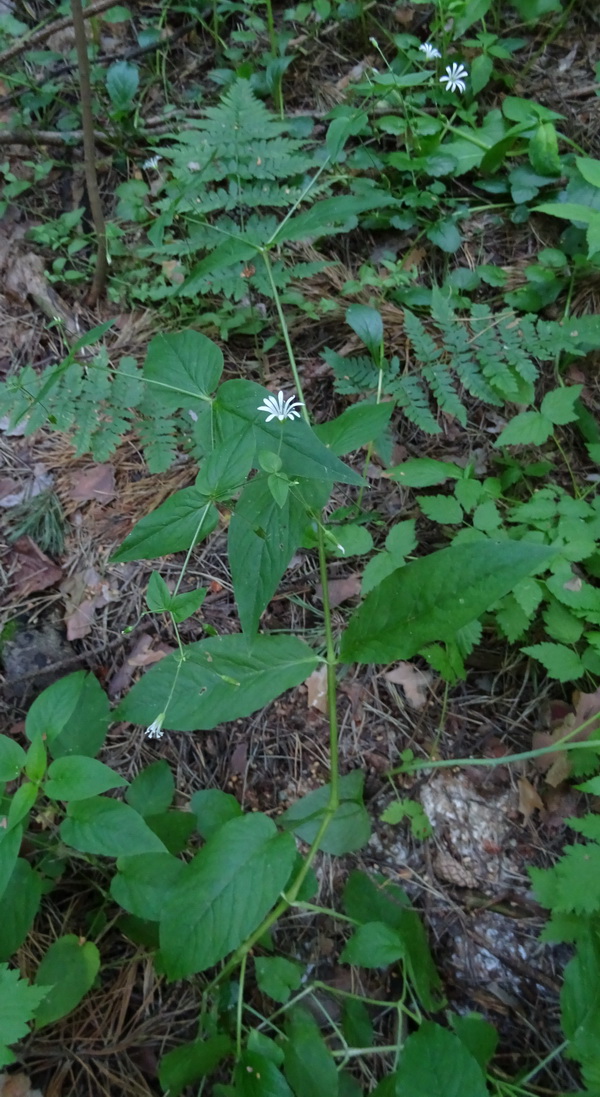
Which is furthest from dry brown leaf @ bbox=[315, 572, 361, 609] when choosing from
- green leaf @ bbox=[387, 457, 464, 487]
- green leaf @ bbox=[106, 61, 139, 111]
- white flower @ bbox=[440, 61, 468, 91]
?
green leaf @ bbox=[106, 61, 139, 111]

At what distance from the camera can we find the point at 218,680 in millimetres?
1452

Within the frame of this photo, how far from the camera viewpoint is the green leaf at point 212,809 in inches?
64.7

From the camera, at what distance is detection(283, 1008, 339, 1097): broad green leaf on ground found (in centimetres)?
134

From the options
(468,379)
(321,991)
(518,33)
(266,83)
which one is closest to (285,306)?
(468,379)

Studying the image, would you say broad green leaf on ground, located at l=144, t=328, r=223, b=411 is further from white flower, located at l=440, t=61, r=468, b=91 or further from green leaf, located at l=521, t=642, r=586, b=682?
white flower, located at l=440, t=61, r=468, b=91

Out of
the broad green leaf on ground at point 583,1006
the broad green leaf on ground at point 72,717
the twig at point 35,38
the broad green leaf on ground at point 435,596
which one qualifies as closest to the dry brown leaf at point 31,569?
the broad green leaf on ground at point 72,717

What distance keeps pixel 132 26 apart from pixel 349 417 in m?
2.75

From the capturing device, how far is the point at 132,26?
301 centimetres

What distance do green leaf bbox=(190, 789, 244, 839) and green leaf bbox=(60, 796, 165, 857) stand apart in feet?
0.82

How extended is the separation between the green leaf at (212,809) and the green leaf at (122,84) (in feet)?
9.00

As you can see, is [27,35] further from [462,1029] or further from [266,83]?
[462,1029]

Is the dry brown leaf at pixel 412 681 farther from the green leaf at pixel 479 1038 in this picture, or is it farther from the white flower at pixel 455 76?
the white flower at pixel 455 76

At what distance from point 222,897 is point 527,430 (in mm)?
1603

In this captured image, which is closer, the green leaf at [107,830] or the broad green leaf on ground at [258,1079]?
the broad green leaf on ground at [258,1079]
